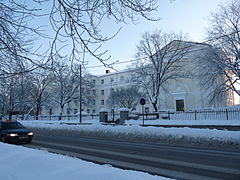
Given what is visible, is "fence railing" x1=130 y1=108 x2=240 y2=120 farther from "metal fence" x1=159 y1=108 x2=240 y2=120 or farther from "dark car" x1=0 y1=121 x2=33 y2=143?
"dark car" x1=0 y1=121 x2=33 y2=143

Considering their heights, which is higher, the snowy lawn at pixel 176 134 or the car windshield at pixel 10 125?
the car windshield at pixel 10 125

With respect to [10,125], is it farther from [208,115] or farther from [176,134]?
[208,115]

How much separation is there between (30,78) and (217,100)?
81.7 feet

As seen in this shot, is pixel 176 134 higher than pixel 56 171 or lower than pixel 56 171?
lower

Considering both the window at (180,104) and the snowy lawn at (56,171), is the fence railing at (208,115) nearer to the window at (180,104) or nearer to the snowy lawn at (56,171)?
the window at (180,104)

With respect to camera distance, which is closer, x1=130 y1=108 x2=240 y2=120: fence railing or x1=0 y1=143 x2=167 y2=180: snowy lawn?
x1=0 y1=143 x2=167 y2=180: snowy lawn

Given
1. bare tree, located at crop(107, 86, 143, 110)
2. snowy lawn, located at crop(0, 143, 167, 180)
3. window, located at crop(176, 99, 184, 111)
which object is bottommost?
snowy lawn, located at crop(0, 143, 167, 180)

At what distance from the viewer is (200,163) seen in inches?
269

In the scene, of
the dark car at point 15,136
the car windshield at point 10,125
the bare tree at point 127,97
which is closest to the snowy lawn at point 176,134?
the car windshield at point 10,125

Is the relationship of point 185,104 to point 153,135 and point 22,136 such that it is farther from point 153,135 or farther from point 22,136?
point 22,136

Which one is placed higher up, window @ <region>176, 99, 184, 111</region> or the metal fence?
window @ <region>176, 99, 184, 111</region>

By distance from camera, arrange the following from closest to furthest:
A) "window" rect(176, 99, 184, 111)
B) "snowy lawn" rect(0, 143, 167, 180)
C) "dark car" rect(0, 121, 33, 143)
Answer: "snowy lawn" rect(0, 143, 167, 180) < "dark car" rect(0, 121, 33, 143) < "window" rect(176, 99, 184, 111)

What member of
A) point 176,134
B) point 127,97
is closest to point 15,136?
point 176,134

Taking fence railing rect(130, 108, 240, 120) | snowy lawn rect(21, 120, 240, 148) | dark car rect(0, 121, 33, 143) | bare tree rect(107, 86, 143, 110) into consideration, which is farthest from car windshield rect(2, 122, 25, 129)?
bare tree rect(107, 86, 143, 110)
